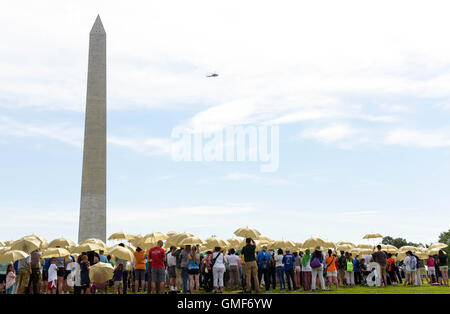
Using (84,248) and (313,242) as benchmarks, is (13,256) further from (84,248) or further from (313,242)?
(313,242)

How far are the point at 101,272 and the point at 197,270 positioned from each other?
343 centimetres

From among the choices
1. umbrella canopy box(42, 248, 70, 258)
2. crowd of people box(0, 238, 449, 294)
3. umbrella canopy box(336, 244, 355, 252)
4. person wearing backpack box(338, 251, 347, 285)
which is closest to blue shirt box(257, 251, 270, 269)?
crowd of people box(0, 238, 449, 294)

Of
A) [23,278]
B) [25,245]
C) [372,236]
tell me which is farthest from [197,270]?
[372,236]

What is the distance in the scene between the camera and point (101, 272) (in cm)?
1877

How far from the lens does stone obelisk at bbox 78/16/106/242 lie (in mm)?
45875

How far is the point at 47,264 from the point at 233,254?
7.29 metres

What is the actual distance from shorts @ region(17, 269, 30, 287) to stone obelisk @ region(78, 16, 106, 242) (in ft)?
90.1

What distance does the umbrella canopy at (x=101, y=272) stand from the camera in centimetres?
1878

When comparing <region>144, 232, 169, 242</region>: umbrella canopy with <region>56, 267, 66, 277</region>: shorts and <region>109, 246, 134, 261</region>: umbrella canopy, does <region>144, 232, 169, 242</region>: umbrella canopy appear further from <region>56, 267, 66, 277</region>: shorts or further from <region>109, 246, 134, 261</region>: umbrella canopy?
<region>56, 267, 66, 277</region>: shorts

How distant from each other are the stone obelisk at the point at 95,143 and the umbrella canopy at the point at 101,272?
91.3 ft
